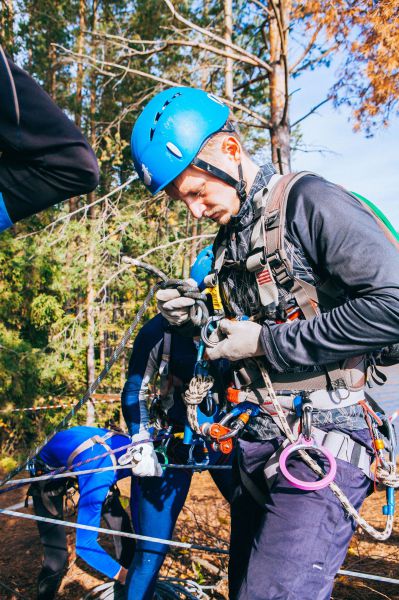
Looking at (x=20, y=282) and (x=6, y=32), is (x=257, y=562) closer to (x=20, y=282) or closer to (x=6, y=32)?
(x=20, y=282)

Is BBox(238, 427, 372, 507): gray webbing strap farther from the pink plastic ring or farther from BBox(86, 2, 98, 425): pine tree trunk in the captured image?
BBox(86, 2, 98, 425): pine tree trunk

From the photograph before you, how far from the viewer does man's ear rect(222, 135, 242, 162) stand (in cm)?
209

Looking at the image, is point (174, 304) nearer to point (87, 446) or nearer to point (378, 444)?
point (378, 444)

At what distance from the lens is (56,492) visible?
3836mm

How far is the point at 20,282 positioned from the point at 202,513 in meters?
8.16

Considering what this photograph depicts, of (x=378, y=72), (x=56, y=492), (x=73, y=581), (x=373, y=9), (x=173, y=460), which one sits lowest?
(x=73, y=581)

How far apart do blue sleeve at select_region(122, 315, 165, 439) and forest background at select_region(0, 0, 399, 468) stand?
167 inches

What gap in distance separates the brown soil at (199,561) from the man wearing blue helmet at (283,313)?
215 centimetres

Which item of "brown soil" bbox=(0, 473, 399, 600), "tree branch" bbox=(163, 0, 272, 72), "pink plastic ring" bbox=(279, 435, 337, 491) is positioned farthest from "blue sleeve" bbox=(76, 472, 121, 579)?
"tree branch" bbox=(163, 0, 272, 72)

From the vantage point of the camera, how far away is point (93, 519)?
11.5 ft

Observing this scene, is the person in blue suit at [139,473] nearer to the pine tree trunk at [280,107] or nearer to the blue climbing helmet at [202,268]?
the blue climbing helmet at [202,268]

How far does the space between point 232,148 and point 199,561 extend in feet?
11.3

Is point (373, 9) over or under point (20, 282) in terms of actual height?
over

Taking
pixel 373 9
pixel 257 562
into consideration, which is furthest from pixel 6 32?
pixel 257 562
